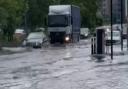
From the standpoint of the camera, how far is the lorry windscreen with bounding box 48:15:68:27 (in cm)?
5778

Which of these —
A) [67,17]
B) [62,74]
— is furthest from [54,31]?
[62,74]

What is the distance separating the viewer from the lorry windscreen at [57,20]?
5778 cm

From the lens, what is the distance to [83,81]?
17.5m

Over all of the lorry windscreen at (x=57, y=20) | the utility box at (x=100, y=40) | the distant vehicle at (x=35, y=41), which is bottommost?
the distant vehicle at (x=35, y=41)

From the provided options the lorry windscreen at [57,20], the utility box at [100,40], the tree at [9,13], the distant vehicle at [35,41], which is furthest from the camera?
the lorry windscreen at [57,20]

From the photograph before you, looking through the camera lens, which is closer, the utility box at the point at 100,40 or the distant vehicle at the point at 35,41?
the utility box at the point at 100,40

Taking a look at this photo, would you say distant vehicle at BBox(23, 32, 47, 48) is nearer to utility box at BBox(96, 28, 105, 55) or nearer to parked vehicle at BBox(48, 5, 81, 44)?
parked vehicle at BBox(48, 5, 81, 44)

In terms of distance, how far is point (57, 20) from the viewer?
190ft

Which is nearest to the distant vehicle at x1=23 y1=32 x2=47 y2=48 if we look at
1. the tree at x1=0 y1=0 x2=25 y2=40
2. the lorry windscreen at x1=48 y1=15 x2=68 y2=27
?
the tree at x1=0 y1=0 x2=25 y2=40

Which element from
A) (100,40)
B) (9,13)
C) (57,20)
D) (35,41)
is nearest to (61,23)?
(57,20)

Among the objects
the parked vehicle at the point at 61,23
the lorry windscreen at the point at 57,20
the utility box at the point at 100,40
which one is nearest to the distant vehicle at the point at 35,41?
the lorry windscreen at the point at 57,20

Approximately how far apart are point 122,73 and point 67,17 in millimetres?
38063

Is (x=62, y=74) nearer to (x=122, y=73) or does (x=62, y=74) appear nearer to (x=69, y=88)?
(x=122, y=73)

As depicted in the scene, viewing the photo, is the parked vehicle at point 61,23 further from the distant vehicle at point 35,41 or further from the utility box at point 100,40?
the utility box at point 100,40
